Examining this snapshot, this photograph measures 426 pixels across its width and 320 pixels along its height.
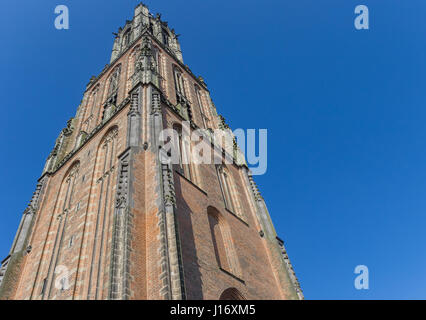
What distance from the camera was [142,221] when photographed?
11828 mm

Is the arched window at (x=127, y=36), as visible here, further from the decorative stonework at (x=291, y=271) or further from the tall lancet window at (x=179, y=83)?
the decorative stonework at (x=291, y=271)

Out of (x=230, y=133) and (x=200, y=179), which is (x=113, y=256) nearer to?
(x=200, y=179)

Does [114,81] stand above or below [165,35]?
below

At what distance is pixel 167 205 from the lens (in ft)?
38.6

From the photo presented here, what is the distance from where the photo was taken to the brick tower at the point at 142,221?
10.7m

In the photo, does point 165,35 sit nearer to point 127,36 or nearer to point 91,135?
point 127,36

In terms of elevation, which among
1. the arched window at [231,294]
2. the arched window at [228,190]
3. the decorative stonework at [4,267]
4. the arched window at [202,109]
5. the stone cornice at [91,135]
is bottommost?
the arched window at [231,294]

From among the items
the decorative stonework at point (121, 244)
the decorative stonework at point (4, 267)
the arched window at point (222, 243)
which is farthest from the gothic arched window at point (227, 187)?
the decorative stonework at point (4, 267)

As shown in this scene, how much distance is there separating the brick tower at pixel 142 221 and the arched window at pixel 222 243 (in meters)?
0.05

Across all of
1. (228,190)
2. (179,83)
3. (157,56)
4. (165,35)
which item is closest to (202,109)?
(179,83)

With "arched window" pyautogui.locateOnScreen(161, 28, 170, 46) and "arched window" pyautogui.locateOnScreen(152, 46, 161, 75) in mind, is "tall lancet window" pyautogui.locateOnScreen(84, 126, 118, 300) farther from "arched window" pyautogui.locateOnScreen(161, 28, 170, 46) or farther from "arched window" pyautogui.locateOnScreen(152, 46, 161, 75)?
"arched window" pyautogui.locateOnScreen(161, 28, 170, 46)

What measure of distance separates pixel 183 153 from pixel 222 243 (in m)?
5.40
